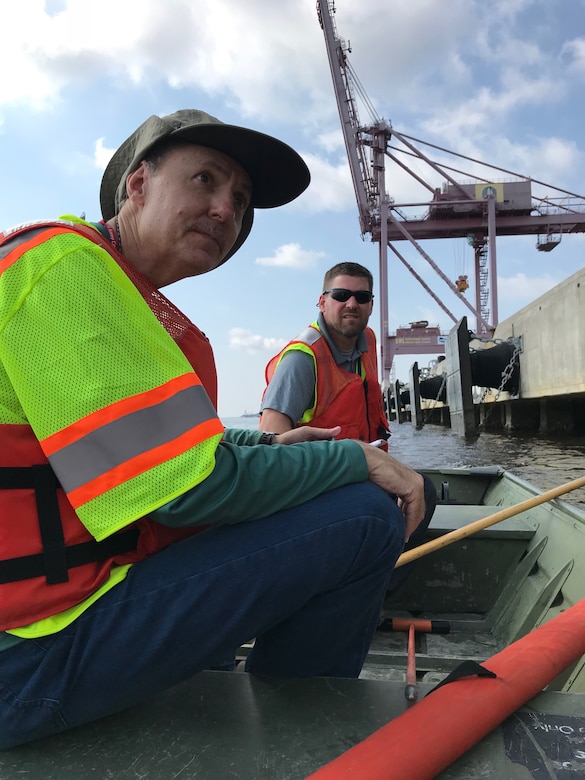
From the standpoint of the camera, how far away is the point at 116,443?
95 cm

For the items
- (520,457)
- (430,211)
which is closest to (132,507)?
(520,457)

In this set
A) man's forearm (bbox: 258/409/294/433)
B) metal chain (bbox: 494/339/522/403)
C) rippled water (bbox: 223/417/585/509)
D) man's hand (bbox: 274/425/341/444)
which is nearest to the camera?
man's hand (bbox: 274/425/341/444)

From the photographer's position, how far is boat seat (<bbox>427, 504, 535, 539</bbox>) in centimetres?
283

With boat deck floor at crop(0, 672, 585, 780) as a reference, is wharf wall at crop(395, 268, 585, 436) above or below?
above

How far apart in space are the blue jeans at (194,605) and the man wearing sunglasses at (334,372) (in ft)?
6.22

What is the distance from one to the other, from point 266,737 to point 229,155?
4.27 feet

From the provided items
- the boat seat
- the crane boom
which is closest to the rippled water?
the boat seat

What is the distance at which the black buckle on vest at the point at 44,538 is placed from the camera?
0.96m

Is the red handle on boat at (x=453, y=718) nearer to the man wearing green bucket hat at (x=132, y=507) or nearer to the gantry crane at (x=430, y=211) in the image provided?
the man wearing green bucket hat at (x=132, y=507)

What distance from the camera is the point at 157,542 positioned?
1.12 meters

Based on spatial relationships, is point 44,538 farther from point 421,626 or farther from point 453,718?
point 421,626

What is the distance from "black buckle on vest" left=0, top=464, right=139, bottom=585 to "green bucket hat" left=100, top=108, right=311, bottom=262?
2.45 ft

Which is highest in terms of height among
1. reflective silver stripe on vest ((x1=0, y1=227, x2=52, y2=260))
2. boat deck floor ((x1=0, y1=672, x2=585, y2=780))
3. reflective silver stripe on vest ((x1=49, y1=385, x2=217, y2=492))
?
reflective silver stripe on vest ((x1=0, y1=227, x2=52, y2=260))

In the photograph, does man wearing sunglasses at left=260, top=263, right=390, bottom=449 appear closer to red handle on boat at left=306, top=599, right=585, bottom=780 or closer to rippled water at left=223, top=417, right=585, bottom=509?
red handle on boat at left=306, top=599, right=585, bottom=780
